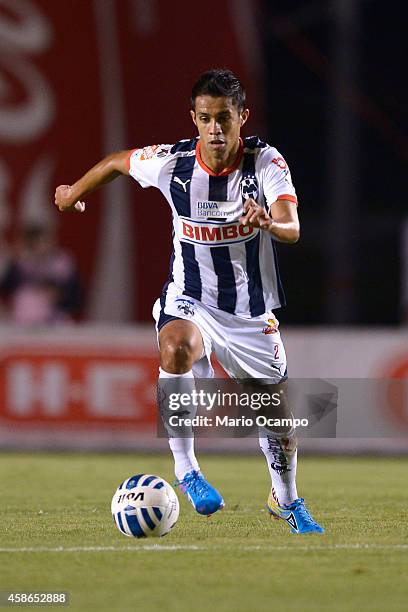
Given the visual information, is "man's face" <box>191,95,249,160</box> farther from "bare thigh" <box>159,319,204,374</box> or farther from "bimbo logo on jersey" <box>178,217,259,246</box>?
"bare thigh" <box>159,319,204,374</box>

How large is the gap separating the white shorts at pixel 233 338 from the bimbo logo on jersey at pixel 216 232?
0.31 meters

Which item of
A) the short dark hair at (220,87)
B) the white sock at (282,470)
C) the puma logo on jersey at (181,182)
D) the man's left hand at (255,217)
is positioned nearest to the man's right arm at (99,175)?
the puma logo on jersey at (181,182)

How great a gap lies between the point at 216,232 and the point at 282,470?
1.28 m

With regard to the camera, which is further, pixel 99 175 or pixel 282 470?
pixel 99 175

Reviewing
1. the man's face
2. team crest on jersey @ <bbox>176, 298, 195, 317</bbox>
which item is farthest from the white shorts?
the man's face

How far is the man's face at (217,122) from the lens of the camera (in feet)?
22.4

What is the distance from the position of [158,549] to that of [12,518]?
5.35 feet

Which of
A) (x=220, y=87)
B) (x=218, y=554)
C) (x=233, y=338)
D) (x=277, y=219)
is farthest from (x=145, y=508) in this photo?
(x=220, y=87)

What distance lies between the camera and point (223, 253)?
23.4 feet

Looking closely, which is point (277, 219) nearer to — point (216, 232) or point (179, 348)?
point (216, 232)

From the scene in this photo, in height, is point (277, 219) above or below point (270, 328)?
above

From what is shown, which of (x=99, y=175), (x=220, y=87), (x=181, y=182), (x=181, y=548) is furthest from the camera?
(x=99, y=175)

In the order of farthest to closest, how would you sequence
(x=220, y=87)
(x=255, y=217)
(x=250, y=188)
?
(x=250, y=188)
(x=220, y=87)
(x=255, y=217)

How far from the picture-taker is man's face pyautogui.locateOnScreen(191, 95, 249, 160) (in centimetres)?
683
